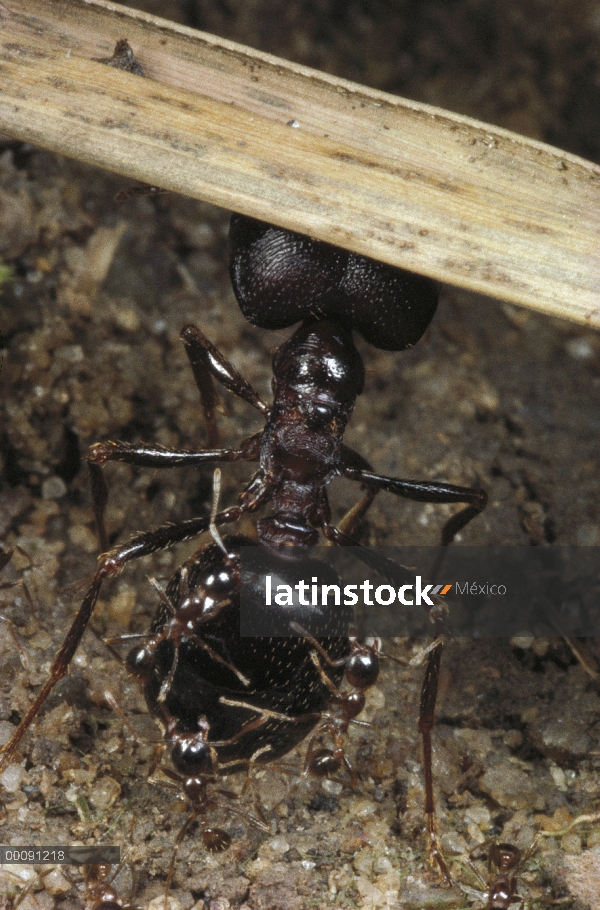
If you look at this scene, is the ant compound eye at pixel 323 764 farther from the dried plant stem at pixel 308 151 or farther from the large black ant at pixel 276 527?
the dried plant stem at pixel 308 151

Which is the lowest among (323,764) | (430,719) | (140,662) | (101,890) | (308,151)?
(101,890)

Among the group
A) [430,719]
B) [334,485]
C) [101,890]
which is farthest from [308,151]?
[101,890]

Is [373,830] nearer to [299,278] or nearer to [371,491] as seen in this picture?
[371,491]

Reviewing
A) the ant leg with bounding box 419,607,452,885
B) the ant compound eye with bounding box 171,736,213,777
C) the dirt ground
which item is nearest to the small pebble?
the dirt ground

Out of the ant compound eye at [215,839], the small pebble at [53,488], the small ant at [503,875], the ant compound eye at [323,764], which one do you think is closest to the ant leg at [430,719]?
the small ant at [503,875]

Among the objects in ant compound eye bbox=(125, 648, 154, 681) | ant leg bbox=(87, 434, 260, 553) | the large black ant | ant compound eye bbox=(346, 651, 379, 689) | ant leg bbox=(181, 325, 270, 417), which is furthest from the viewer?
ant leg bbox=(181, 325, 270, 417)

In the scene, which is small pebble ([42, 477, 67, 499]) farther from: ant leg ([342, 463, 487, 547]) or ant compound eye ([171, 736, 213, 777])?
ant compound eye ([171, 736, 213, 777])

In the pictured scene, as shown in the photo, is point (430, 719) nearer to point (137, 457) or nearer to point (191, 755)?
point (191, 755)
